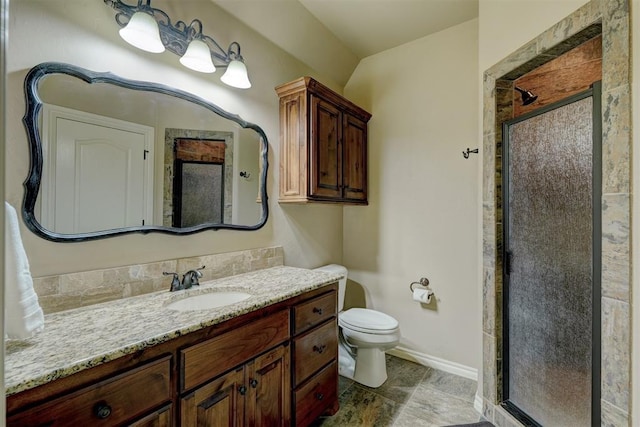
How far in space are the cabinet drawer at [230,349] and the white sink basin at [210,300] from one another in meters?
0.21

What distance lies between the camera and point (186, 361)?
1.00 m

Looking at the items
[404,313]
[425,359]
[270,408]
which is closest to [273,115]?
[270,408]

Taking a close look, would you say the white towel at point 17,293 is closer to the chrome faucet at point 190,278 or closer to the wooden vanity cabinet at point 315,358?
the chrome faucet at point 190,278

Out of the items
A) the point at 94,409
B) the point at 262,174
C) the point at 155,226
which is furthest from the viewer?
the point at 262,174

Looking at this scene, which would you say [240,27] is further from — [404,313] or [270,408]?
[404,313]

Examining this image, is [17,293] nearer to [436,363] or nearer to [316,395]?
[316,395]

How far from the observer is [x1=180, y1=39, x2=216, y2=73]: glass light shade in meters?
1.51

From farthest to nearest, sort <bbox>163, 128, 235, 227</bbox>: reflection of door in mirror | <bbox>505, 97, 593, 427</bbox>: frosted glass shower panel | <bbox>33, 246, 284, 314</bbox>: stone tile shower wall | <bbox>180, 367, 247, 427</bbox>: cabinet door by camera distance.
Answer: <bbox>163, 128, 235, 227</bbox>: reflection of door in mirror → <bbox>505, 97, 593, 427</bbox>: frosted glass shower panel → <bbox>33, 246, 284, 314</bbox>: stone tile shower wall → <bbox>180, 367, 247, 427</bbox>: cabinet door

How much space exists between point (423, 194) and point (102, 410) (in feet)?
7.59

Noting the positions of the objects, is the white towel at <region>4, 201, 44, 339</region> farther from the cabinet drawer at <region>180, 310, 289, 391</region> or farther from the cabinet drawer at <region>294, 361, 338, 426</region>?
the cabinet drawer at <region>294, 361, 338, 426</region>

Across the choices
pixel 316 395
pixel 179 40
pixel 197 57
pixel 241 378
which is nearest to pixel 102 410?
pixel 241 378

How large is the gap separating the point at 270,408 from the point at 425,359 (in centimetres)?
159

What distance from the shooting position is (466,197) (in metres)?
2.21

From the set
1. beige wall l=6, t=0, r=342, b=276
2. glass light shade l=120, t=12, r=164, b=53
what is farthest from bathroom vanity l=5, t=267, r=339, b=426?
glass light shade l=120, t=12, r=164, b=53
